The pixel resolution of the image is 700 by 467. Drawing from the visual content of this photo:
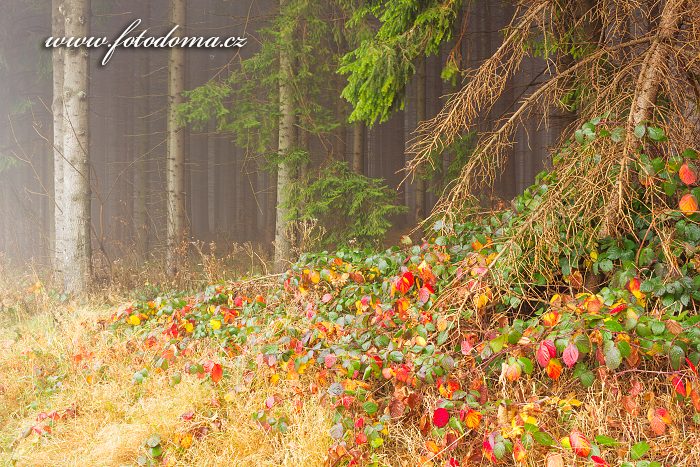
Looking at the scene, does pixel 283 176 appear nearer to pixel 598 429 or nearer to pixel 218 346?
pixel 218 346

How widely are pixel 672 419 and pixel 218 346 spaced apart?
3.70 meters

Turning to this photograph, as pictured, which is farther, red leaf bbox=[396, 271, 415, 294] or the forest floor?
red leaf bbox=[396, 271, 415, 294]

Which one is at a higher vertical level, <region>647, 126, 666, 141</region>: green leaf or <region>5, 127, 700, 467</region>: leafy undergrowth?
<region>647, 126, 666, 141</region>: green leaf

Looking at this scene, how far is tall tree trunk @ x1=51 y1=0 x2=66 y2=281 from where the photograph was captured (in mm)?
9172

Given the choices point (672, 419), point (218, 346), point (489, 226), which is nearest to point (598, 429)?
point (672, 419)

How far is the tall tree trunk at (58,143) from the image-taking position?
30.1 ft

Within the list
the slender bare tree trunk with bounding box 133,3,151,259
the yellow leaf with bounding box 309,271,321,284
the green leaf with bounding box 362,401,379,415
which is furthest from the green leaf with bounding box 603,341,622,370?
the slender bare tree trunk with bounding box 133,3,151,259

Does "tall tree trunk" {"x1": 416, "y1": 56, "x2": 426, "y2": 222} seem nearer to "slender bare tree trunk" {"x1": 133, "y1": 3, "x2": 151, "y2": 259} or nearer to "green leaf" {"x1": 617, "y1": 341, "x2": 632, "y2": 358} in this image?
"slender bare tree trunk" {"x1": 133, "y1": 3, "x2": 151, "y2": 259}

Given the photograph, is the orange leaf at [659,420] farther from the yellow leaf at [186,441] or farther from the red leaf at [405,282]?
the yellow leaf at [186,441]

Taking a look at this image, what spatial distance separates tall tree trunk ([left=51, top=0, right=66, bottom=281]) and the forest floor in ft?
10.6

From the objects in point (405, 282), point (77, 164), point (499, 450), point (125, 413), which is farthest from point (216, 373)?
point (77, 164)

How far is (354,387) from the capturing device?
4.11 meters

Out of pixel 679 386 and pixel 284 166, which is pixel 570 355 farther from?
pixel 284 166

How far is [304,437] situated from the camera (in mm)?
3893
